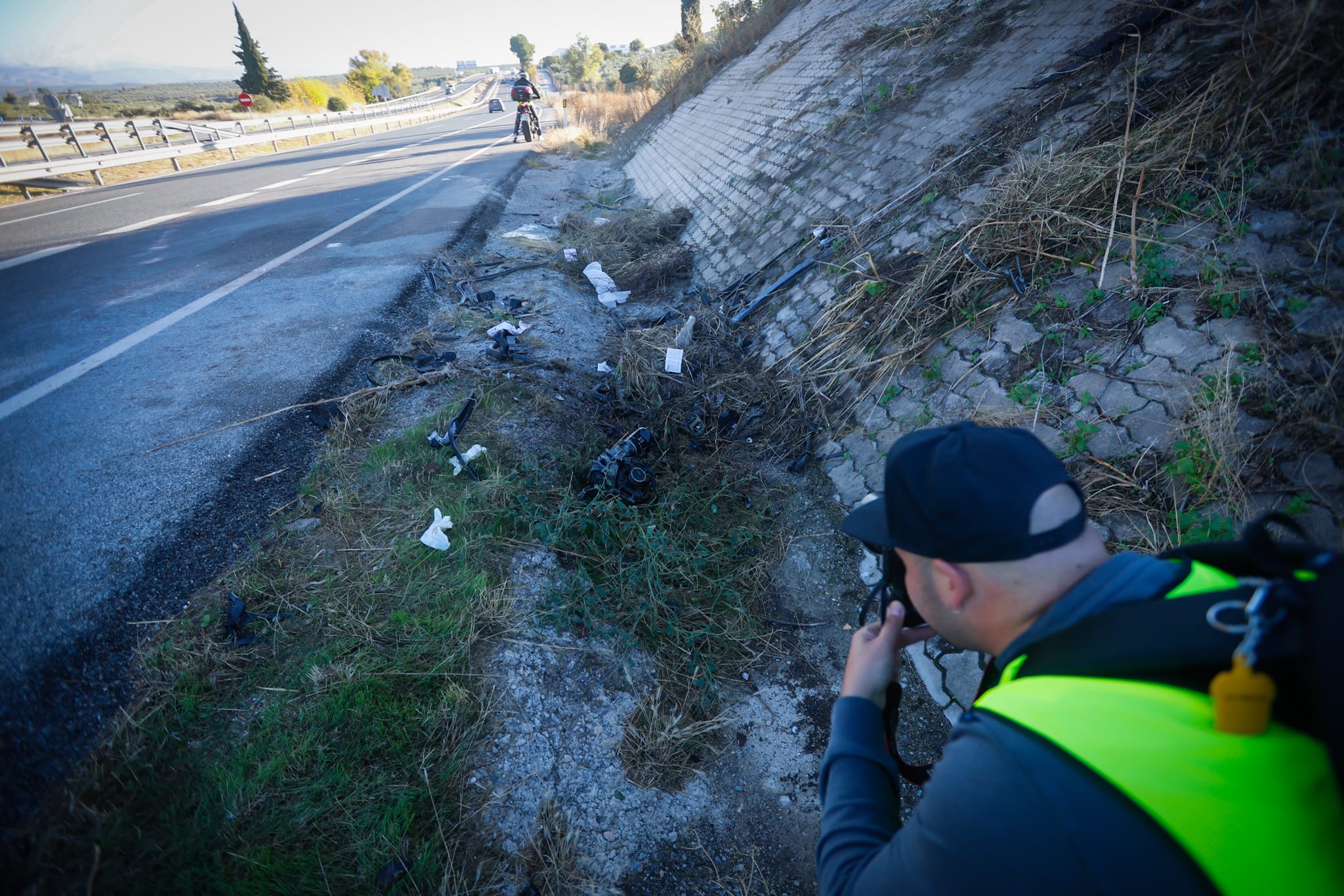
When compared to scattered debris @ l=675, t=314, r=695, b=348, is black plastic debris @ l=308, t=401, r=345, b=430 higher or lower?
higher

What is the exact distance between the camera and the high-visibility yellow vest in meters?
0.72

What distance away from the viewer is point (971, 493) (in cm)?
121

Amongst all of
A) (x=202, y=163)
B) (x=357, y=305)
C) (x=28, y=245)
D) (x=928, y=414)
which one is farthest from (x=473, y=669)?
(x=202, y=163)

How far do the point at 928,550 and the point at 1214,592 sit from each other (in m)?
0.48

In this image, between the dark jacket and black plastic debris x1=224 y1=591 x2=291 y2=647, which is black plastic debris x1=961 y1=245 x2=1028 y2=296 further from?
black plastic debris x1=224 y1=591 x2=291 y2=647

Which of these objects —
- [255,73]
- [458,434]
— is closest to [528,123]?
[458,434]

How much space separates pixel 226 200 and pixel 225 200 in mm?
12

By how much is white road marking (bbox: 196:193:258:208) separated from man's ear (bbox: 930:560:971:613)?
41.0 feet

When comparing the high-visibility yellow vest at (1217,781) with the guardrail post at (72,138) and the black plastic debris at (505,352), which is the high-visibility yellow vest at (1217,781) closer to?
the black plastic debris at (505,352)

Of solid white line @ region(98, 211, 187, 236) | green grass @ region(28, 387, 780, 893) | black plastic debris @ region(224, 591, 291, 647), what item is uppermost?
solid white line @ region(98, 211, 187, 236)

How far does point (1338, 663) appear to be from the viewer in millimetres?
702

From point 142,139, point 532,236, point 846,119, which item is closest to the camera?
point 846,119

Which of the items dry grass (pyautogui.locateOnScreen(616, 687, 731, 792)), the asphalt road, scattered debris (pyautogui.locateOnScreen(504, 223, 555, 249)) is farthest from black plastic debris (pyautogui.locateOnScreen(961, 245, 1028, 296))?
scattered debris (pyautogui.locateOnScreen(504, 223, 555, 249))

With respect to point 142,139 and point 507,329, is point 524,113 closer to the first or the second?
point 142,139
